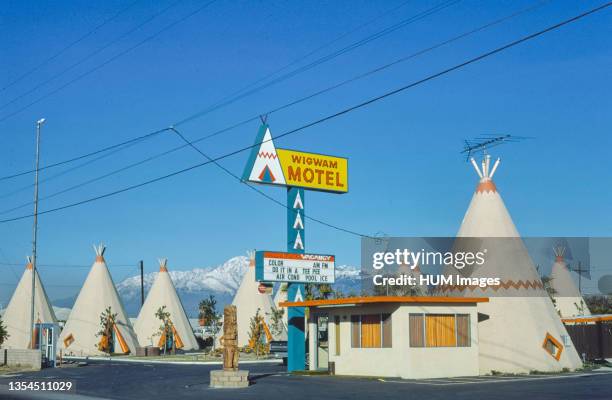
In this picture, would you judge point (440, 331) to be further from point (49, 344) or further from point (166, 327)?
point (166, 327)

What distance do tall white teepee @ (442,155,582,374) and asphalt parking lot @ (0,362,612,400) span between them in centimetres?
162

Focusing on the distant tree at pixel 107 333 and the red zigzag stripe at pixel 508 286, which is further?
the distant tree at pixel 107 333

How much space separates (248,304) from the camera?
6419 centimetres

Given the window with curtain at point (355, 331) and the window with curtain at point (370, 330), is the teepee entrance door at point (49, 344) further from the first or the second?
the window with curtain at point (370, 330)

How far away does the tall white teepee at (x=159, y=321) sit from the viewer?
63281 millimetres

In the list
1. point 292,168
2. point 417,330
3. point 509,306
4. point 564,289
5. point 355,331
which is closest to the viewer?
point 417,330

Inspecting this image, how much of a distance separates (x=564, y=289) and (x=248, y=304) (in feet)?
84.0

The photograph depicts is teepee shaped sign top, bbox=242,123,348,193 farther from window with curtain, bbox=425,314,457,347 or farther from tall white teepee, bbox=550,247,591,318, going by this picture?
tall white teepee, bbox=550,247,591,318

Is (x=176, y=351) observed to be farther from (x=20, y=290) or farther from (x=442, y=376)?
(x=442, y=376)

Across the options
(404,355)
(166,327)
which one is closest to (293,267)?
(404,355)

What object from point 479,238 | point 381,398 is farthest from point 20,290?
point 381,398

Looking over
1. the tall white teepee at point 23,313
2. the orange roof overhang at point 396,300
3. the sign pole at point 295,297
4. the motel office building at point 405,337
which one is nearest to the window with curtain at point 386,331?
the motel office building at point 405,337

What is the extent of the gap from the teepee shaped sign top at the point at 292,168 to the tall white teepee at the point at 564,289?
33058 millimetres

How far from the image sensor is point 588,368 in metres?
34.1
